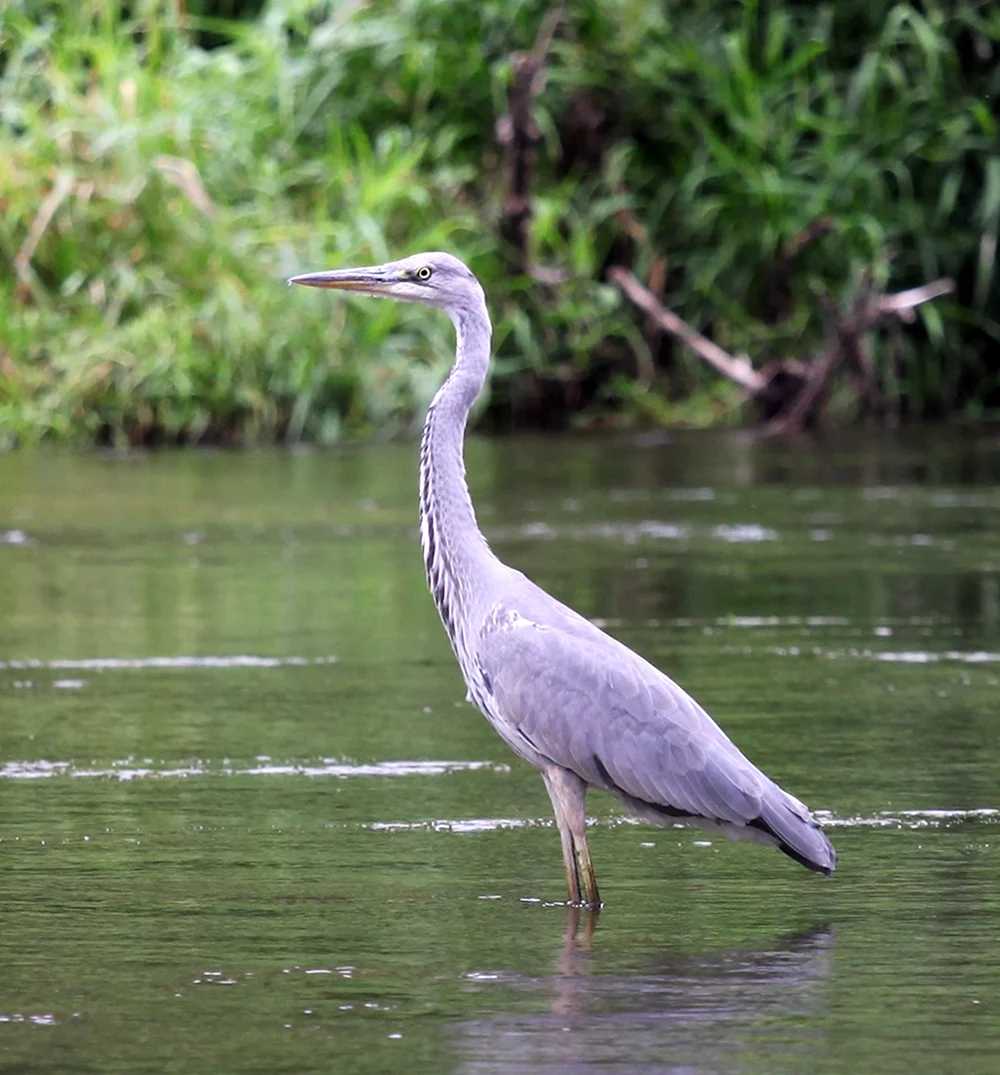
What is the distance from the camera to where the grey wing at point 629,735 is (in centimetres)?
515

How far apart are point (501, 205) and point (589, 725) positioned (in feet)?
45.3

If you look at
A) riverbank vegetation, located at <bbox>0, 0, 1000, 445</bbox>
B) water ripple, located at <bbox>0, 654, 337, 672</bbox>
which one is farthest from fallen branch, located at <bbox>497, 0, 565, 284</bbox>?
water ripple, located at <bbox>0, 654, 337, 672</bbox>

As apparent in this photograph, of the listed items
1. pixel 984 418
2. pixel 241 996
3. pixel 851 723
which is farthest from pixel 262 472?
pixel 241 996

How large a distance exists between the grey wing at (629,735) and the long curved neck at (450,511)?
0.92ft

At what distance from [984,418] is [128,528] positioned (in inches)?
326

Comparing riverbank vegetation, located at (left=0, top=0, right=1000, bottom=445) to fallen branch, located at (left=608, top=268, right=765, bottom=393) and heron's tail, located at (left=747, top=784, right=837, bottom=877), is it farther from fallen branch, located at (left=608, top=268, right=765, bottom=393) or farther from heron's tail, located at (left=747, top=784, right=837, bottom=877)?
heron's tail, located at (left=747, top=784, right=837, bottom=877)

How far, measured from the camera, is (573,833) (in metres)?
5.23

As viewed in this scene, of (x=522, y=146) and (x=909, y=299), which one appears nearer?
(x=909, y=299)

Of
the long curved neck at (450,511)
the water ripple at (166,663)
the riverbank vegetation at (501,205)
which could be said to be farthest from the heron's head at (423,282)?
the riverbank vegetation at (501,205)

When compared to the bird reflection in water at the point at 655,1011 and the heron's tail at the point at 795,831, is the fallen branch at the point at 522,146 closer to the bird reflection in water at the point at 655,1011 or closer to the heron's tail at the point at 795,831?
the heron's tail at the point at 795,831

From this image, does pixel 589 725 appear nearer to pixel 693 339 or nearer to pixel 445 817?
pixel 445 817

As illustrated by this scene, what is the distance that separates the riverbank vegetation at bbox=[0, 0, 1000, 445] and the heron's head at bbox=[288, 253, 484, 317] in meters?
10.7

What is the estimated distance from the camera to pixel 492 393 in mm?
18594

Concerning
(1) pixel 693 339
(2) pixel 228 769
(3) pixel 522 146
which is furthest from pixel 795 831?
(3) pixel 522 146
